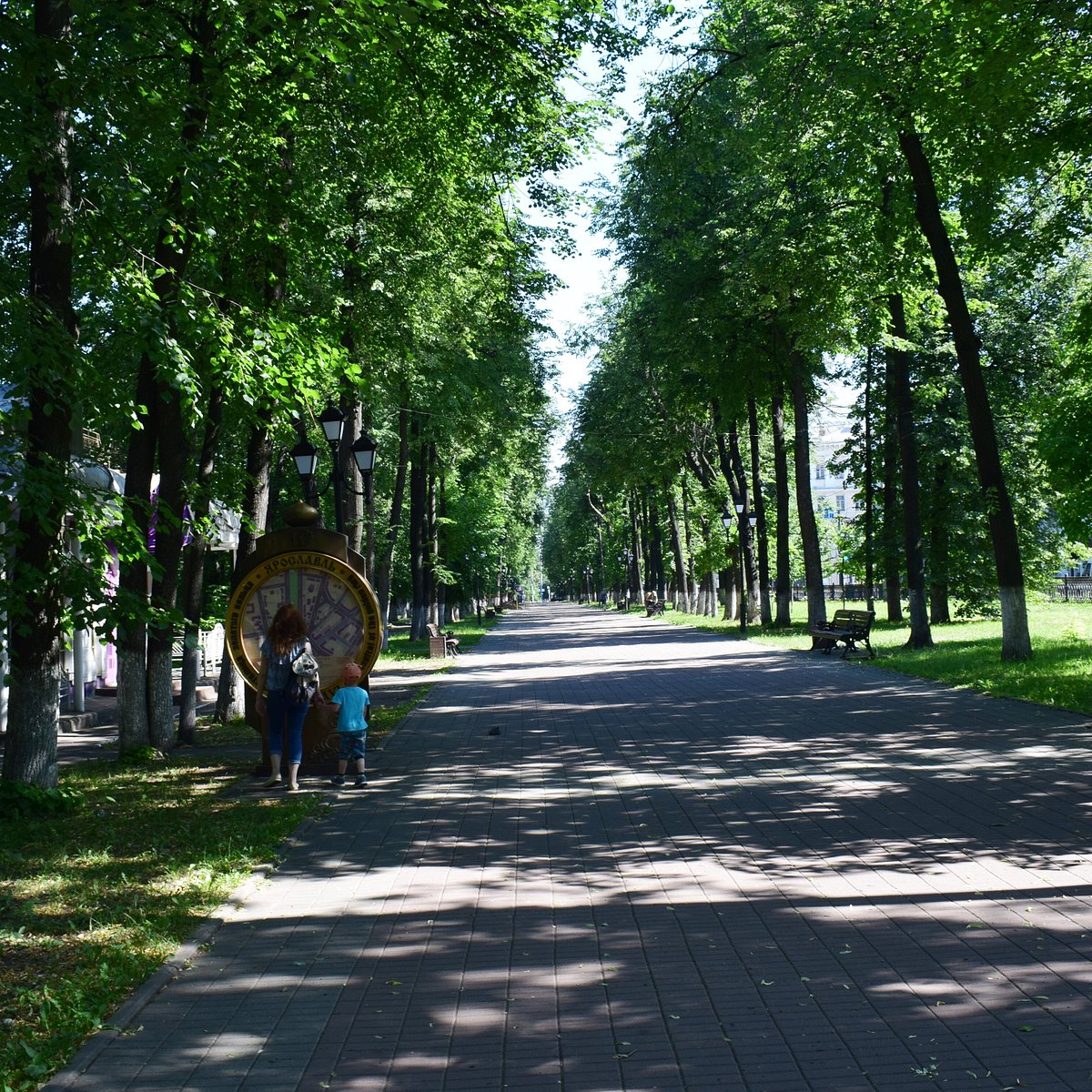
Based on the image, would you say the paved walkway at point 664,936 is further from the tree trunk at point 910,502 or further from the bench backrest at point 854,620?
the bench backrest at point 854,620

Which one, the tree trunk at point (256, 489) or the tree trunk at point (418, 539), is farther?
the tree trunk at point (418, 539)

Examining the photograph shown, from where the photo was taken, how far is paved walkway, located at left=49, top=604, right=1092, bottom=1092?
4812mm

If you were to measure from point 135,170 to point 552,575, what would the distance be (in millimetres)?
181331

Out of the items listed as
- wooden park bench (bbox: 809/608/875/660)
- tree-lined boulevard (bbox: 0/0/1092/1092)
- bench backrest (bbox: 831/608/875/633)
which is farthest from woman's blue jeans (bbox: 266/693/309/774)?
bench backrest (bbox: 831/608/875/633)

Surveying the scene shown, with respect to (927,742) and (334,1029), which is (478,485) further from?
(334,1029)

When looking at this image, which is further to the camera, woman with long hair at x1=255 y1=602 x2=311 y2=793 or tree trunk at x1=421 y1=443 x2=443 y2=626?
tree trunk at x1=421 y1=443 x2=443 y2=626

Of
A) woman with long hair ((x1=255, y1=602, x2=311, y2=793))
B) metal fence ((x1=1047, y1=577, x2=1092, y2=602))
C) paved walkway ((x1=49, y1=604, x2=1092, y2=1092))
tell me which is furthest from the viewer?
metal fence ((x1=1047, y1=577, x2=1092, y2=602))

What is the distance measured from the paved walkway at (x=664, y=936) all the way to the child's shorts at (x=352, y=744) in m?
0.49

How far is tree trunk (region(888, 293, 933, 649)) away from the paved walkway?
44.5 feet

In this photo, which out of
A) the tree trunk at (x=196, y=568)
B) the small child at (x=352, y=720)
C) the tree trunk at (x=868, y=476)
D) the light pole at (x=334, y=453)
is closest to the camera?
the small child at (x=352, y=720)

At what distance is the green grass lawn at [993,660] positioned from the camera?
16.7m

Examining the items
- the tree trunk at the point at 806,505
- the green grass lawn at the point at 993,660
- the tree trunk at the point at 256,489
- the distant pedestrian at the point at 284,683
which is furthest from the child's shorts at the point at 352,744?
the tree trunk at the point at 806,505

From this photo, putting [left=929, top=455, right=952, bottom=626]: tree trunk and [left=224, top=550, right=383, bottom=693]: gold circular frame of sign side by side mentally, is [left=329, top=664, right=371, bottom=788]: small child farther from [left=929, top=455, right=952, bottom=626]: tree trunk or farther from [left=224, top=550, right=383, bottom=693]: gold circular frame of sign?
[left=929, top=455, right=952, bottom=626]: tree trunk

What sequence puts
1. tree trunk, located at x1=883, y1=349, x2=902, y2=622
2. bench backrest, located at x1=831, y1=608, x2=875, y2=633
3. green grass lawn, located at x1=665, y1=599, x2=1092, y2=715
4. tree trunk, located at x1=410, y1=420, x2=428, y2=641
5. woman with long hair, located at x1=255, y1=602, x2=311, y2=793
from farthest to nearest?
1. tree trunk, located at x1=410, y1=420, x2=428, y2=641
2. tree trunk, located at x1=883, y1=349, x2=902, y2=622
3. bench backrest, located at x1=831, y1=608, x2=875, y2=633
4. green grass lawn, located at x1=665, y1=599, x2=1092, y2=715
5. woman with long hair, located at x1=255, y1=602, x2=311, y2=793
